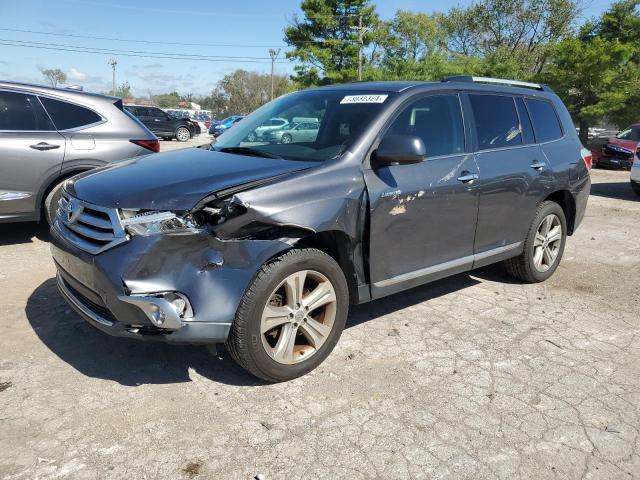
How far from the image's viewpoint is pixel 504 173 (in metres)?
4.29

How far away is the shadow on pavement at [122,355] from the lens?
3174 mm

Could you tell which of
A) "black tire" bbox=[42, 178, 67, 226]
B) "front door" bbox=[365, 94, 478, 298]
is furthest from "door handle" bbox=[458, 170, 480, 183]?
"black tire" bbox=[42, 178, 67, 226]

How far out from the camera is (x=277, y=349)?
3.07 meters

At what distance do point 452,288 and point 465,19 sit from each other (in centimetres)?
4472

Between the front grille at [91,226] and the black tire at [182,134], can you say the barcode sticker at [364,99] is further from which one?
the black tire at [182,134]

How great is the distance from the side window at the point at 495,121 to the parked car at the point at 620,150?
1363cm

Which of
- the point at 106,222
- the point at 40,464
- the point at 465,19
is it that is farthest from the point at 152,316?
the point at 465,19

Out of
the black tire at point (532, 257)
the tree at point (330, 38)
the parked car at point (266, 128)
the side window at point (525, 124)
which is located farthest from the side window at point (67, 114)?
the tree at point (330, 38)

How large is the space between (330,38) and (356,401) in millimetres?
37696

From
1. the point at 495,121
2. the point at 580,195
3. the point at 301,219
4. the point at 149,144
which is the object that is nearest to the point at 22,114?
the point at 149,144

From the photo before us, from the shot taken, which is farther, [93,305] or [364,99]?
[364,99]

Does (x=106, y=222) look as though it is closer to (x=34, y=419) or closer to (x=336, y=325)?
(x=34, y=419)

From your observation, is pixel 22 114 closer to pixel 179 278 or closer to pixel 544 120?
→ pixel 179 278

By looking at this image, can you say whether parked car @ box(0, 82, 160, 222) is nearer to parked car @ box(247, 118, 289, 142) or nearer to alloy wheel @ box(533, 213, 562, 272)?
parked car @ box(247, 118, 289, 142)
